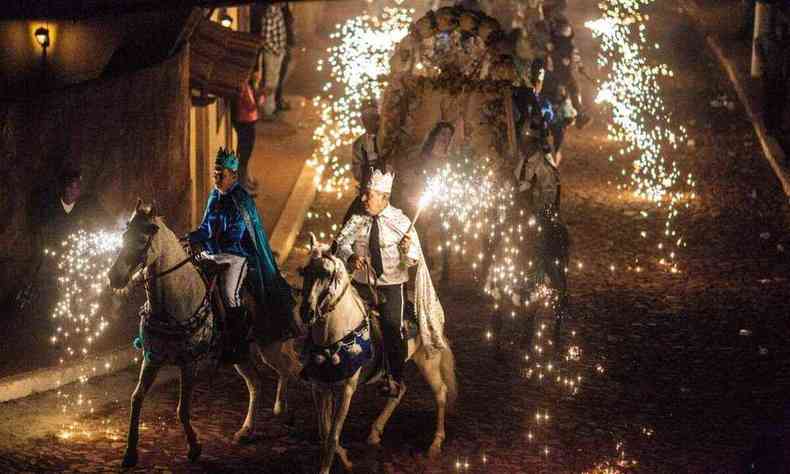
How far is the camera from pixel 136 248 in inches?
415

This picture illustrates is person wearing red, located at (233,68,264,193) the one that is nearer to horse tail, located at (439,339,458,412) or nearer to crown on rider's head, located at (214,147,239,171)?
crown on rider's head, located at (214,147,239,171)

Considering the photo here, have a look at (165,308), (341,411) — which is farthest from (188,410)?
(341,411)

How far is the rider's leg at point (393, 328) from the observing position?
11.4m

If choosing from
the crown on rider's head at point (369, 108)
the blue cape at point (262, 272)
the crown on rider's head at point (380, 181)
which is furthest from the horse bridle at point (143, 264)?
the crown on rider's head at point (369, 108)

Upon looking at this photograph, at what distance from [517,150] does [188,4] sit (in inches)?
253

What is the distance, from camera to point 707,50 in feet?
111

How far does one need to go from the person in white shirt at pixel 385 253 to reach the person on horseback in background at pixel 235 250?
89 centimetres

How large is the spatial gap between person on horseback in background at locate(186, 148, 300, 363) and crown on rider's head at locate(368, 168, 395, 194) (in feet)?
3.84

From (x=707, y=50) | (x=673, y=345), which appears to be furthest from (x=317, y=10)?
(x=673, y=345)

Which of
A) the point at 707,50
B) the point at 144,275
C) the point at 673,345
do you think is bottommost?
the point at 707,50

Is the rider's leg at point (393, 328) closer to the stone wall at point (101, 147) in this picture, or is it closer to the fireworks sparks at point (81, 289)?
the fireworks sparks at point (81, 289)

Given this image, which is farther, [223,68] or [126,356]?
[223,68]

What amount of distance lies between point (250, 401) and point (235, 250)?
4.23 feet

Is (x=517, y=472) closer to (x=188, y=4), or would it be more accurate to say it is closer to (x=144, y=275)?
(x=144, y=275)
